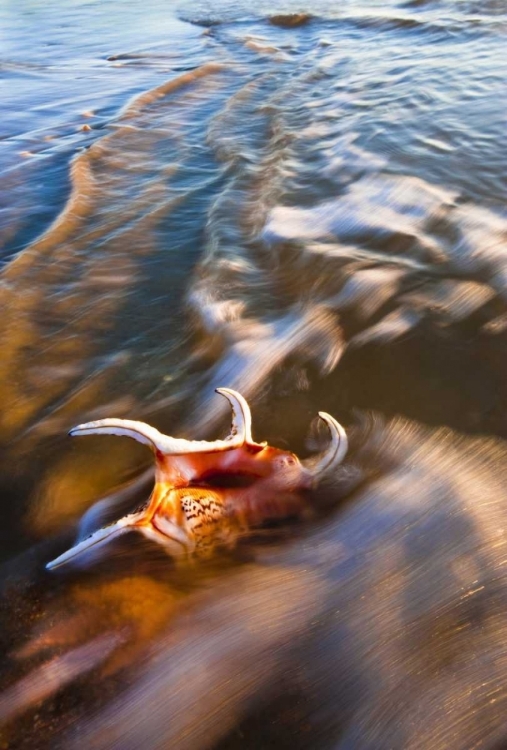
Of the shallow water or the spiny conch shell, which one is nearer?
the spiny conch shell

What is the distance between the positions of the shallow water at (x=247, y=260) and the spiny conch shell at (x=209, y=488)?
31cm

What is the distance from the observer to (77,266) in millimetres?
3623

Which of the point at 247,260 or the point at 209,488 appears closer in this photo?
the point at 209,488

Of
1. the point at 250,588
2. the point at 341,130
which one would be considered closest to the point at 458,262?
the point at 250,588

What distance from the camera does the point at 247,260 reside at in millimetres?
3535

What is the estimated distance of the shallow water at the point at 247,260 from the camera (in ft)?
7.81

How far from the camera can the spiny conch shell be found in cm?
164

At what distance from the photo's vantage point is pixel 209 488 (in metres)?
1.84

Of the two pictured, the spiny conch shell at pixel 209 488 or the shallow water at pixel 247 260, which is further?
the shallow water at pixel 247 260

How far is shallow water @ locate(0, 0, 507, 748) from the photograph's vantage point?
7.81ft

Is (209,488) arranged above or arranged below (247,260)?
below

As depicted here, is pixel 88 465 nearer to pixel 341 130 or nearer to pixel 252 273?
pixel 252 273

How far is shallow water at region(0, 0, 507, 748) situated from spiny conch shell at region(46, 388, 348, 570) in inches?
12.3

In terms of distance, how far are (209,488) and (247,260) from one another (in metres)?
2.03
